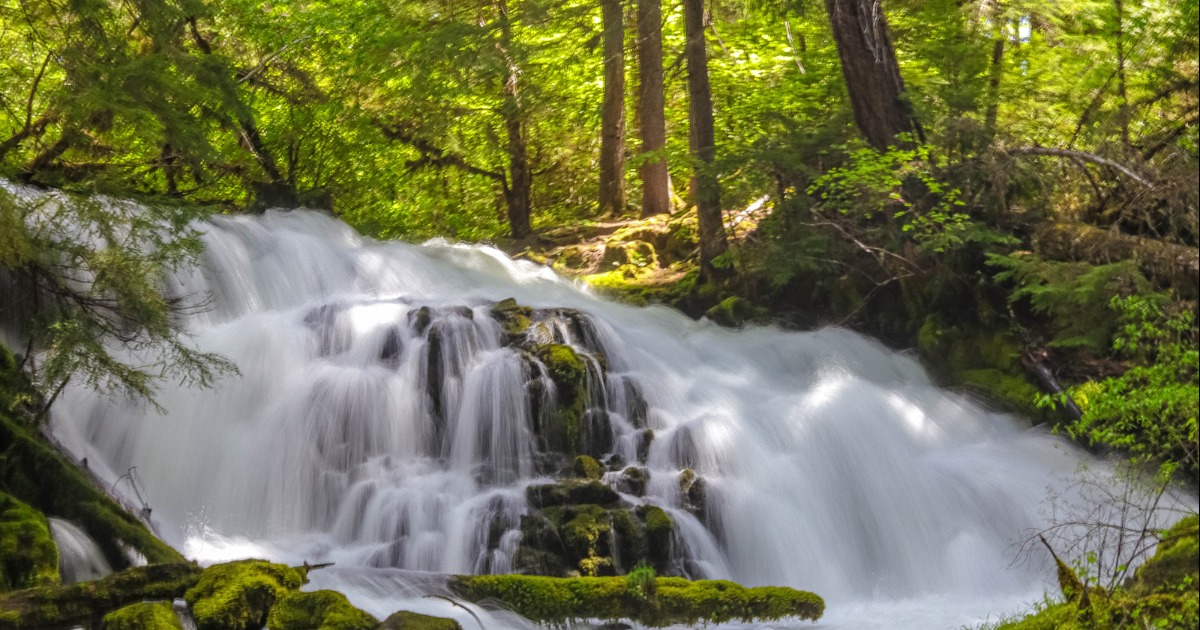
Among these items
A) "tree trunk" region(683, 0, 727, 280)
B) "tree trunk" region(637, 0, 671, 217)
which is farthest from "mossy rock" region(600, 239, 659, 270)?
"tree trunk" region(683, 0, 727, 280)

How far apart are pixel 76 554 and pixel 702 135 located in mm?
9944

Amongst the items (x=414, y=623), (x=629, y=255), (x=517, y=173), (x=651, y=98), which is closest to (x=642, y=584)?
(x=414, y=623)

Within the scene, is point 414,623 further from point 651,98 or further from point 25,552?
point 651,98

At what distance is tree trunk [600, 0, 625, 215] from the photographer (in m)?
17.0

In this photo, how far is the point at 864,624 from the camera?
7.80 metres

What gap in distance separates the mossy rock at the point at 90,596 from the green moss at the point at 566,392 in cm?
440

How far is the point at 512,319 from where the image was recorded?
11031mm

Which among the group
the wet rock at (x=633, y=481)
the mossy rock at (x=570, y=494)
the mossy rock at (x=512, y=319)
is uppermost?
the mossy rock at (x=512, y=319)

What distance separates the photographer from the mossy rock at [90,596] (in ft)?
16.9

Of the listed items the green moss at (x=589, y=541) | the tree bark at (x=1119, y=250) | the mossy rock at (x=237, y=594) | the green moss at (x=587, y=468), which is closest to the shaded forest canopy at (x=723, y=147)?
the tree bark at (x=1119, y=250)

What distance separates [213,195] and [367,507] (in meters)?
7.70

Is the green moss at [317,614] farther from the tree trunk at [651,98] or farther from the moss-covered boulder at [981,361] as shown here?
the tree trunk at [651,98]

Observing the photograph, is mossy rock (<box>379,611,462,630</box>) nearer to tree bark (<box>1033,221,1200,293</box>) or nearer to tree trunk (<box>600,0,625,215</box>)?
tree bark (<box>1033,221,1200,293</box>)

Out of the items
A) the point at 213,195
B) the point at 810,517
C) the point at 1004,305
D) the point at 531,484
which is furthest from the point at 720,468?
the point at 213,195
